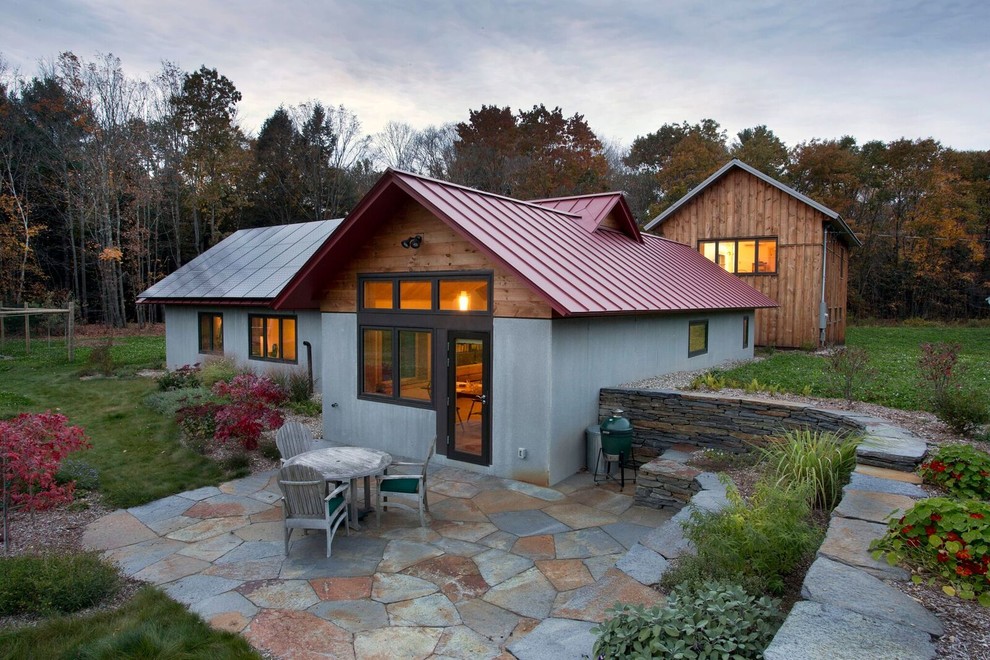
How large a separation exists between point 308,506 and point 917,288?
35.9 m

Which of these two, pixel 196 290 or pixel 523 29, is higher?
pixel 523 29

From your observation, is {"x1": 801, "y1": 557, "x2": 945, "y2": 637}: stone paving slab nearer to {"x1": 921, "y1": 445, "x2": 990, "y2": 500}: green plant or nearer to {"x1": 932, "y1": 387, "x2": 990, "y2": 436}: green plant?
{"x1": 921, "y1": 445, "x2": 990, "y2": 500}: green plant

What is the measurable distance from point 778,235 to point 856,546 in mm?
16816

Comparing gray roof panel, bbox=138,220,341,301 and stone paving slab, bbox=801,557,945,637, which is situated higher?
gray roof panel, bbox=138,220,341,301

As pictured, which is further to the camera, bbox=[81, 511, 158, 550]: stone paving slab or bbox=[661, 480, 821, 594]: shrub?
bbox=[81, 511, 158, 550]: stone paving slab

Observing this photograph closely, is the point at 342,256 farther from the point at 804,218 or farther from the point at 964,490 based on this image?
the point at 804,218

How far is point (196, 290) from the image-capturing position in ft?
51.1

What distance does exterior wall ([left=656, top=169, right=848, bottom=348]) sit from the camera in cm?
1777

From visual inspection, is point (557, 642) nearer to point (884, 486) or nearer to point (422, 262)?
point (884, 486)

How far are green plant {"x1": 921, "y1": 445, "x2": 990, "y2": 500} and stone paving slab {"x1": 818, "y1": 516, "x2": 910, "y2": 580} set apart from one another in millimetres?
1118

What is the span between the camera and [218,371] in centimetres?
1373

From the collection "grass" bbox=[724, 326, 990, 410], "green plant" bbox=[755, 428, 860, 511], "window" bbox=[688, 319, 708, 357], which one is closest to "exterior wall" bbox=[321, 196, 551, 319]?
"green plant" bbox=[755, 428, 860, 511]

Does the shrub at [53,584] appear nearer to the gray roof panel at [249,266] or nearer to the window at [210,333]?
the gray roof panel at [249,266]

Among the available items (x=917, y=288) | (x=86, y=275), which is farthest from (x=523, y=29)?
(x=917, y=288)
